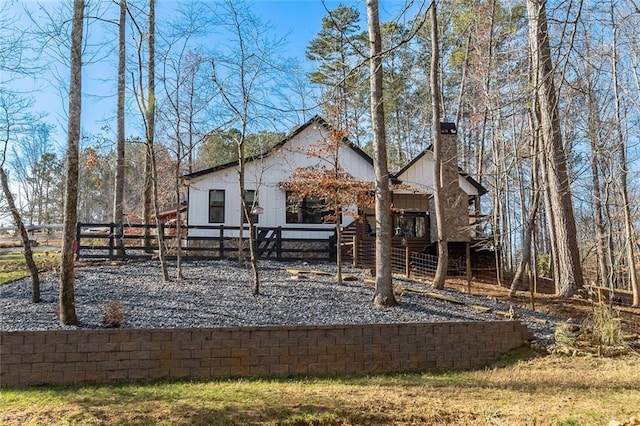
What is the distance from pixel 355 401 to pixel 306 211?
10782mm

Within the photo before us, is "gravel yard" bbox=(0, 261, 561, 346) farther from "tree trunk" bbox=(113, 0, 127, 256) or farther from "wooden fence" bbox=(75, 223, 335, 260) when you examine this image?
"tree trunk" bbox=(113, 0, 127, 256)

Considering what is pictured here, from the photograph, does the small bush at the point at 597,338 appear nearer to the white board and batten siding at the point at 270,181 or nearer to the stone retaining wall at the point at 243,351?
the stone retaining wall at the point at 243,351

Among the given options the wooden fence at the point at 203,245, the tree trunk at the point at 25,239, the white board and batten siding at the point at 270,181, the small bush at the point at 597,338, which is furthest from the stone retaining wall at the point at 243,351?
the white board and batten siding at the point at 270,181

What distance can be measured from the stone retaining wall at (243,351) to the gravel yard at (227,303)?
66cm

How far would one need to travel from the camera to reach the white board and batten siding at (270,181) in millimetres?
14617

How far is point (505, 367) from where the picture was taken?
6398mm

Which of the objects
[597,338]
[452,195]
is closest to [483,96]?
[452,195]

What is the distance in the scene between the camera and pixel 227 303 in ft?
25.5

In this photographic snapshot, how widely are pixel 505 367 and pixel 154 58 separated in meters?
9.87

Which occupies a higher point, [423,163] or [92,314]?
[423,163]

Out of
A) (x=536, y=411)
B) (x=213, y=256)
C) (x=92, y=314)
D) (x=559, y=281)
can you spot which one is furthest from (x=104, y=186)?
(x=536, y=411)

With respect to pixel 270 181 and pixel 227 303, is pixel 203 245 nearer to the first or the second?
pixel 270 181

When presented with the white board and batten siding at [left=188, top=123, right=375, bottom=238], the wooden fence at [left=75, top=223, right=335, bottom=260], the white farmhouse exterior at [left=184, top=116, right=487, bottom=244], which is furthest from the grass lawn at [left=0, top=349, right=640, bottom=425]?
the white board and batten siding at [left=188, top=123, right=375, bottom=238]

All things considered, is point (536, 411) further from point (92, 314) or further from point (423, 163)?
point (423, 163)
